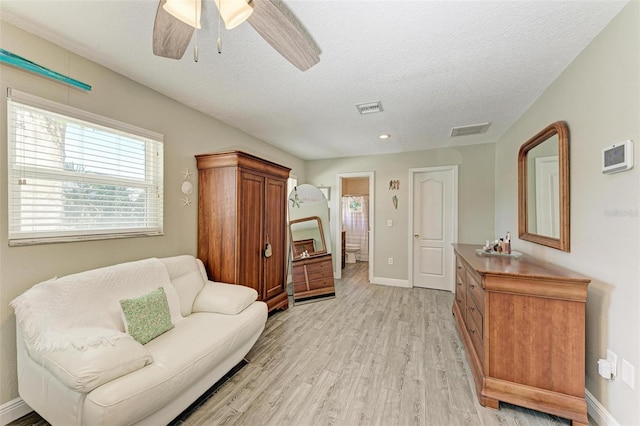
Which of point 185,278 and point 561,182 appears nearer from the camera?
point 561,182

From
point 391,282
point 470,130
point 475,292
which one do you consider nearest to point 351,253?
point 391,282

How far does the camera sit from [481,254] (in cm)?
257

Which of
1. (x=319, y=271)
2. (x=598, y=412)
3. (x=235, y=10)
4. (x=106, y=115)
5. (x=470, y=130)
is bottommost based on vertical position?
(x=598, y=412)

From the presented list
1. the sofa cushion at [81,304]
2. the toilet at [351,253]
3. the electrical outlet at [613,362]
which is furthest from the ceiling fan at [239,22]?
the toilet at [351,253]

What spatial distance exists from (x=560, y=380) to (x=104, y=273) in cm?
319

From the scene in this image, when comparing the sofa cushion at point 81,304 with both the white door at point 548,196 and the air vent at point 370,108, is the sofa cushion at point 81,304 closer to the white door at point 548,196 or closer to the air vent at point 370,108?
the air vent at point 370,108

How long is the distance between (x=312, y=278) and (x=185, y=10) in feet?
11.4

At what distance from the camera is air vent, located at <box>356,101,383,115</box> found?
8.57 ft

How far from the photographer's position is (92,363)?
124cm

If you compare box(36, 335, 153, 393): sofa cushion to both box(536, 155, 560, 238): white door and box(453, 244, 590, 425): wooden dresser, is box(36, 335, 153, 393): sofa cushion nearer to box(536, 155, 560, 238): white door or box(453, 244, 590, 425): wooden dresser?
box(453, 244, 590, 425): wooden dresser

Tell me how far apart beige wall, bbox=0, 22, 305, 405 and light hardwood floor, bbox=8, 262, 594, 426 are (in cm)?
136

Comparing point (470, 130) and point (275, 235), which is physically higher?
point (470, 130)

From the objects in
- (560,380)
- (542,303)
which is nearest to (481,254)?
(542,303)

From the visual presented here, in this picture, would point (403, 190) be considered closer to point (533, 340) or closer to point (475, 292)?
point (475, 292)
